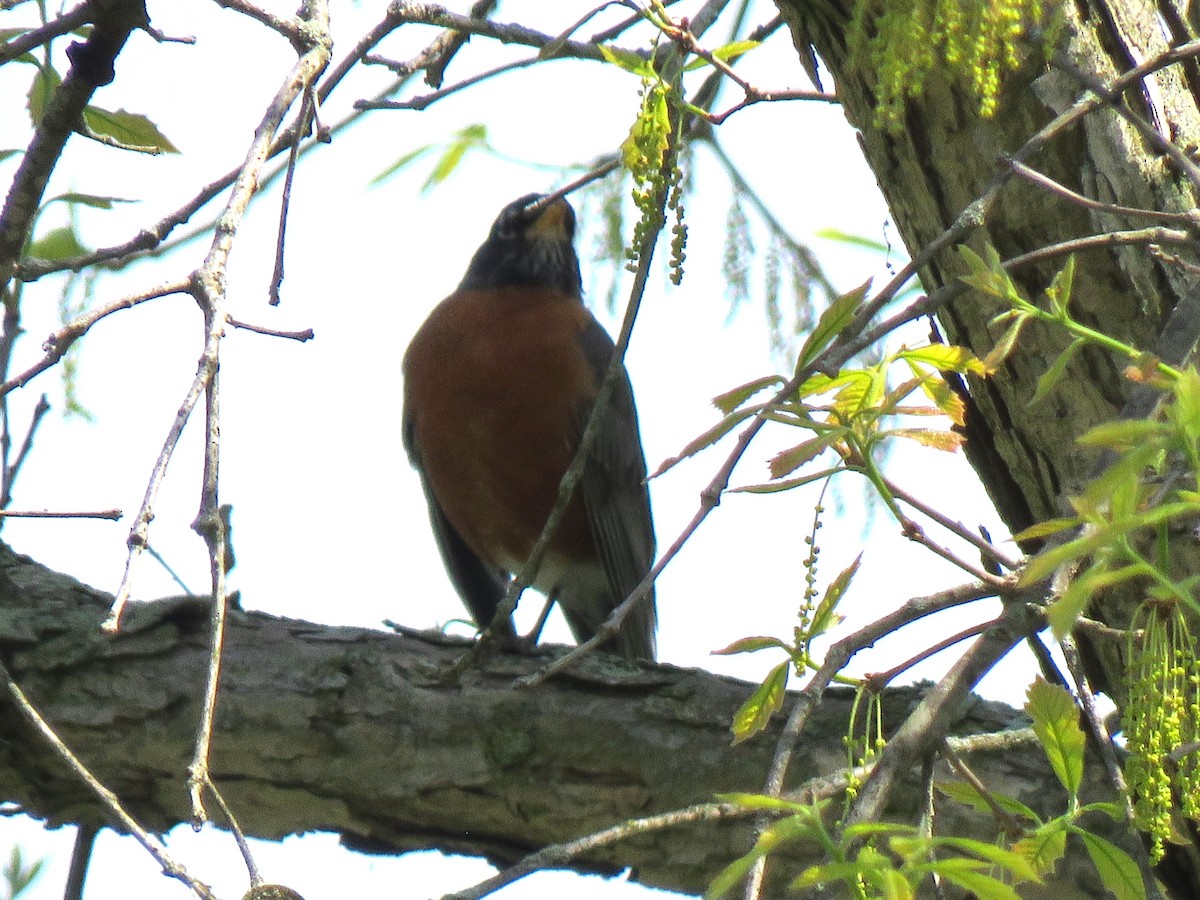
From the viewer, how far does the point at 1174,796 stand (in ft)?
5.87

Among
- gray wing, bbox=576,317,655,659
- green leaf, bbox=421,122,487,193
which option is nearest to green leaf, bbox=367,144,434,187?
green leaf, bbox=421,122,487,193

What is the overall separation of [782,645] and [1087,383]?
1.04 meters

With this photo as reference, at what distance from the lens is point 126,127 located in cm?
241

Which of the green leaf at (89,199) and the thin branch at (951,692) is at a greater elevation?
the green leaf at (89,199)

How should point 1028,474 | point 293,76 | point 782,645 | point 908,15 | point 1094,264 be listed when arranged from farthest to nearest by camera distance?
1. point 1028,474
2. point 1094,264
3. point 293,76
4. point 782,645
5. point 908,15

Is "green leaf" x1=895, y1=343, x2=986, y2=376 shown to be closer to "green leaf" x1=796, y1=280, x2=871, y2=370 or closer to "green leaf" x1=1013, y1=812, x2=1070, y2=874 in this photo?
"green leaf" x1=796, y1=280, x2=871, y2=370

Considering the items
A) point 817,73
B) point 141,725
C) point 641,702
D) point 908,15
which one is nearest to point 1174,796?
point 908,15

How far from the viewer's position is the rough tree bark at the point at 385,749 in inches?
108

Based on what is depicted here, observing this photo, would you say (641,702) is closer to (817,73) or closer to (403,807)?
(403,807)

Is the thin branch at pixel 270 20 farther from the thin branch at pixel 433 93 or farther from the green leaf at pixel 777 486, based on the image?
the green leaf at pixel 777 486

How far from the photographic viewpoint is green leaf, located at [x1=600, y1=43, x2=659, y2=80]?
5.81 ft

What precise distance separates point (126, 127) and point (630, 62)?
1.04 metres

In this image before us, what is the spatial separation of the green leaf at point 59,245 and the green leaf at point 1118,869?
2480 millimetres

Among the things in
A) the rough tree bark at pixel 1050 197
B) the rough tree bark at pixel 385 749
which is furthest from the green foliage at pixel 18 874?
the rough tree bark at pixel 1050 197
